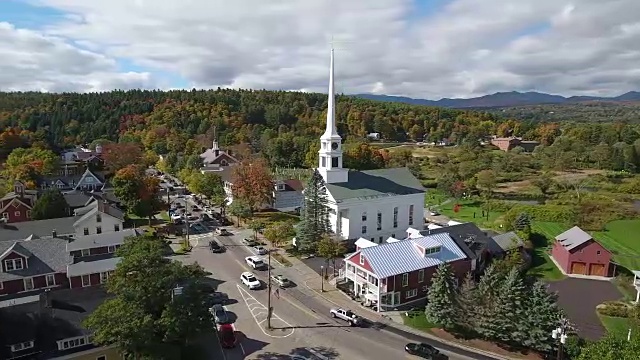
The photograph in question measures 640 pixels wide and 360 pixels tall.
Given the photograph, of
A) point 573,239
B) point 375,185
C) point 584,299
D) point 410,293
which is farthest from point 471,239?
point 375,185

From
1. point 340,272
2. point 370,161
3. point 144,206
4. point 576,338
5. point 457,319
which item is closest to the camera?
point 576,338

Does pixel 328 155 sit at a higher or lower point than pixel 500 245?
higher

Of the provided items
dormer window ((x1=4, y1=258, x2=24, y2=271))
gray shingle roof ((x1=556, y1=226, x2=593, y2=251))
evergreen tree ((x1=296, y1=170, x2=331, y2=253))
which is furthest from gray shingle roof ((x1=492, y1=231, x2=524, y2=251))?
dormer window ((x1=4, y1=258, x2=24, y2=271))

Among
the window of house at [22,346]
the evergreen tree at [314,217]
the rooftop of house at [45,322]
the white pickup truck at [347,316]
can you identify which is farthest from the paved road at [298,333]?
the window of house at [22,346]

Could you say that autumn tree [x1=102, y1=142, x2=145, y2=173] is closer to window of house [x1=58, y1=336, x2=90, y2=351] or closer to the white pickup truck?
the white pickup truck

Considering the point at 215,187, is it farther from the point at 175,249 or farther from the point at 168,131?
the point at 168,131

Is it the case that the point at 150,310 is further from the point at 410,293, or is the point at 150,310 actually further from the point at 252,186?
the point at 252,186

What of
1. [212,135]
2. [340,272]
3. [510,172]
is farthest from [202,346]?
[212,135]
